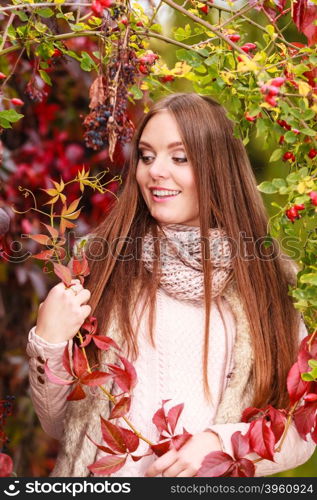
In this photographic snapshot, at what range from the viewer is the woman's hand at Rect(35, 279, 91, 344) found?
149 cm

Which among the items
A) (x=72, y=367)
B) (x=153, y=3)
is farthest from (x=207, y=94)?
(x=72, y=367)

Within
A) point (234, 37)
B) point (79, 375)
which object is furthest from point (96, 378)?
point (234, 37)

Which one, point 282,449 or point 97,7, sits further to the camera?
point 282,449

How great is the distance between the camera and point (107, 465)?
4.40 ft

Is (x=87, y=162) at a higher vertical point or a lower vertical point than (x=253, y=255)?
higher

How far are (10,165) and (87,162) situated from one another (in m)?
0.33

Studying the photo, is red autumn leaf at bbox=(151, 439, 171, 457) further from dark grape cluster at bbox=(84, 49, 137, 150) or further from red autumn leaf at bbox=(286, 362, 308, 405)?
dark grape cluster at bbox=(84, 49, 137, 150)

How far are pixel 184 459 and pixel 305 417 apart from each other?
0.83 feet

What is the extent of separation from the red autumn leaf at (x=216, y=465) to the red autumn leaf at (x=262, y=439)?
0.18ft

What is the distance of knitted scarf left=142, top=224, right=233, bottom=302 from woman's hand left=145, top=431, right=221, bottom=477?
1.14ft

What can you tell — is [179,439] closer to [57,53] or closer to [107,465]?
[107,465]

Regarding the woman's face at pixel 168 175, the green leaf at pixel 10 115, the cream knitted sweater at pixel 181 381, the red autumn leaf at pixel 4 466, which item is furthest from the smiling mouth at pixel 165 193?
the red autumn leaf at pixel 4 466
